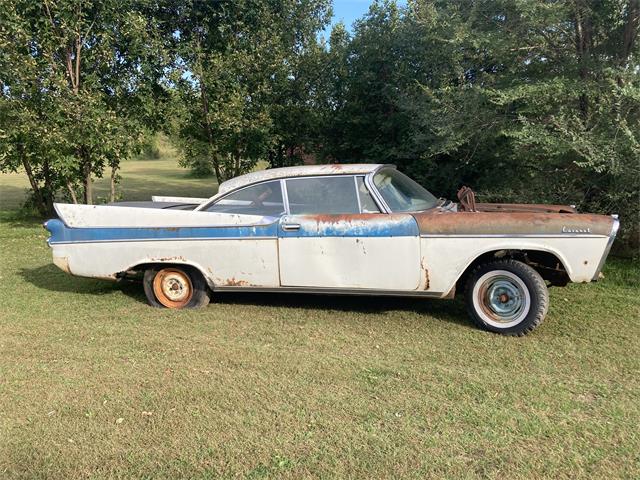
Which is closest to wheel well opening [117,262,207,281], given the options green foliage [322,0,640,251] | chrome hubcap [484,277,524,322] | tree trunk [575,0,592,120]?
chrome hubcap [484,277,524,322]

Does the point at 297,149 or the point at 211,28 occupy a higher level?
the point at 211,28

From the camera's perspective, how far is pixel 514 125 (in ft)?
23.8

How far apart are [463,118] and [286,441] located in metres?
5.70

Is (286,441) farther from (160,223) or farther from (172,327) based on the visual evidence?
(160,223)

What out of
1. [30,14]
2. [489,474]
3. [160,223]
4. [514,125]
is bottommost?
[489,474]

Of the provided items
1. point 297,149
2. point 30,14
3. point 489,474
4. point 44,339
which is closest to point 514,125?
point 489,474

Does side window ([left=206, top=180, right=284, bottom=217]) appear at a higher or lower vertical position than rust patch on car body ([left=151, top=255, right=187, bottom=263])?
higher

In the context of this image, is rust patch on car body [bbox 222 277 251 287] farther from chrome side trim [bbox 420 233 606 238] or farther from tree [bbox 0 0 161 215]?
tree [bbox 0 0 161 215]

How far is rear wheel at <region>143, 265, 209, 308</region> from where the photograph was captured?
568 centimetres

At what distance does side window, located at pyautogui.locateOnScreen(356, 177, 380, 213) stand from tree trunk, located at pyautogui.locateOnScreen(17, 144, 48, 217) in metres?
10.4

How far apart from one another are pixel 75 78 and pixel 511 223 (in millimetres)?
9578

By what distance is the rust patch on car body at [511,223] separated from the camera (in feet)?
15.0

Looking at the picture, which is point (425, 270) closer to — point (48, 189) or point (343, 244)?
point (343, 244)

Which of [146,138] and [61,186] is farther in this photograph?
[61,186]
